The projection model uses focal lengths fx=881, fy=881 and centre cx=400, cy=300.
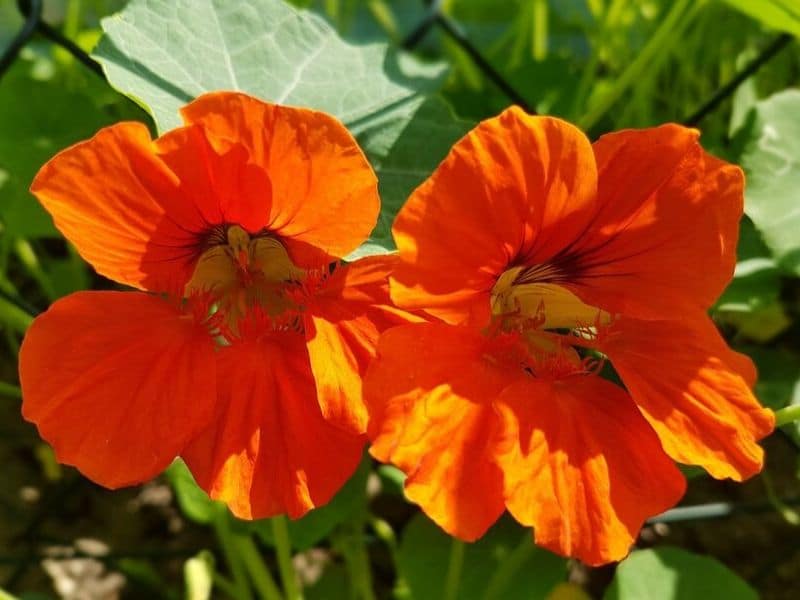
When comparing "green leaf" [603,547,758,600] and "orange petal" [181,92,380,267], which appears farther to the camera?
"green leaf" [603,547,758,600]

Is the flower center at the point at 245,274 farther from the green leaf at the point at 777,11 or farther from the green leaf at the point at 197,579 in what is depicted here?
the green leaf at the point at 777,11

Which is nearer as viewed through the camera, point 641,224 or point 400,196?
point 641,224

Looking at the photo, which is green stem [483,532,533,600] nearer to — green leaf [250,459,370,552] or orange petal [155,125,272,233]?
green leaf [250,459,370,552]

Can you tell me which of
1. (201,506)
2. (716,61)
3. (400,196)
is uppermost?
(400,196)

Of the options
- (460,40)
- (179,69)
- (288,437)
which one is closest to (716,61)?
(460,40)

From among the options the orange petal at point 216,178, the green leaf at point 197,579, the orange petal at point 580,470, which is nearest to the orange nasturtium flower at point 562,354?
the orange petal at point 580,470

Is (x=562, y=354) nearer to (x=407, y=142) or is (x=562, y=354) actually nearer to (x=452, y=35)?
(x=407, y=142)

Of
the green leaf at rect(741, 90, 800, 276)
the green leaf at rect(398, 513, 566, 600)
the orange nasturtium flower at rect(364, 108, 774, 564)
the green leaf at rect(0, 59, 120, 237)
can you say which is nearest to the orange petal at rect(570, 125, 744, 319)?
the orange nasturtium flower at rect(364, 108, 774, 564)

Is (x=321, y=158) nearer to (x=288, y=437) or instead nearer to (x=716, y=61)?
(x=288, y=437)
